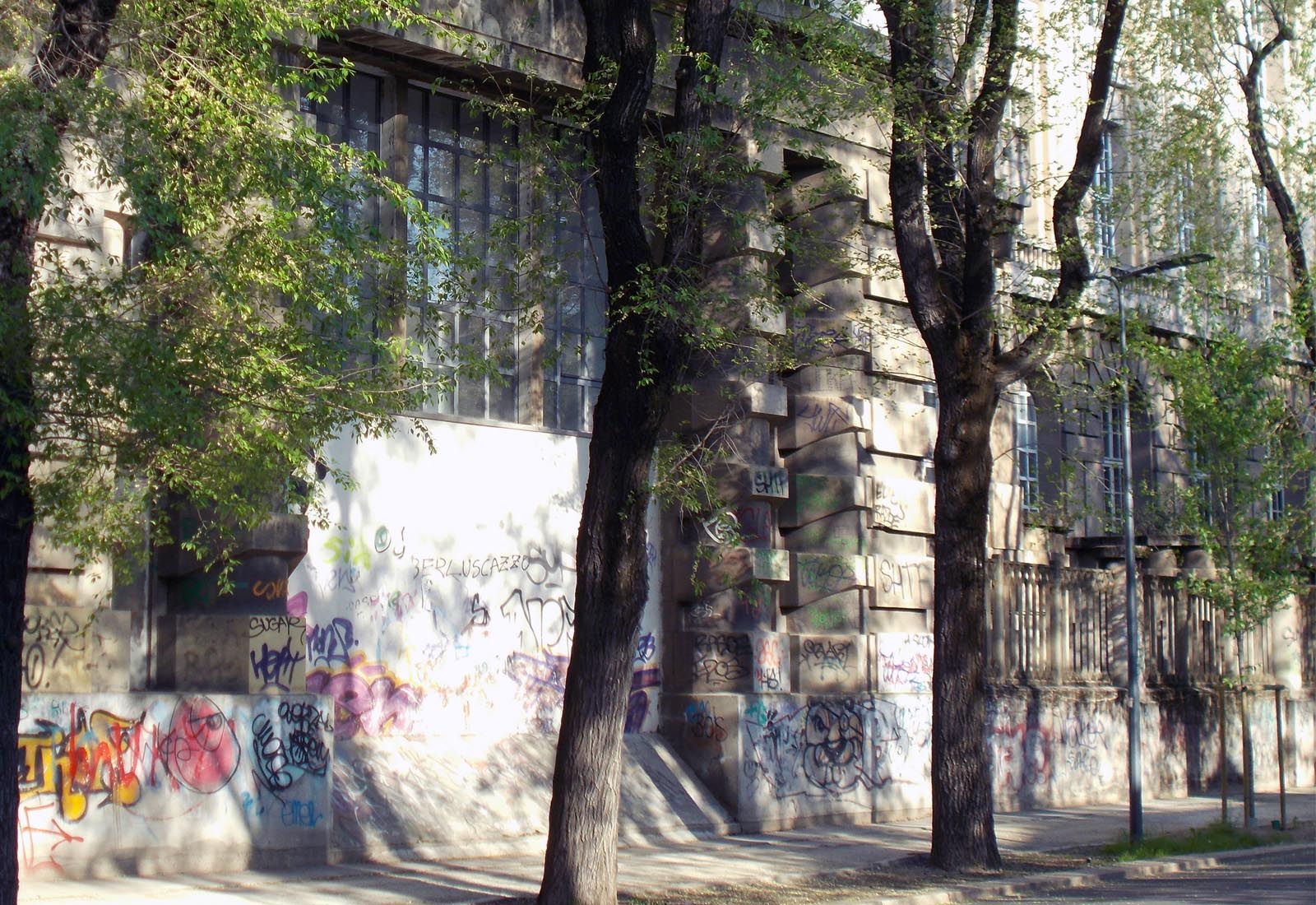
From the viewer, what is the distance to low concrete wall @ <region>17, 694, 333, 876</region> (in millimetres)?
11766

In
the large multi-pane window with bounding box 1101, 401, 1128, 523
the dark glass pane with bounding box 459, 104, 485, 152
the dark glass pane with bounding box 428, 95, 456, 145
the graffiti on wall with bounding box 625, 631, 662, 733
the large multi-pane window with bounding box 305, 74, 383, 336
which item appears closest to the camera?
the large multi-pane window with bounding box 305, 74, 383, 336

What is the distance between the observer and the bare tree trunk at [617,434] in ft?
35.8

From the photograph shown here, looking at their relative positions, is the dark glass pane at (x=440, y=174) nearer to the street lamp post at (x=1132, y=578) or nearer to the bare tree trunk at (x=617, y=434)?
the bare tree trunk at (x=617, y=434)

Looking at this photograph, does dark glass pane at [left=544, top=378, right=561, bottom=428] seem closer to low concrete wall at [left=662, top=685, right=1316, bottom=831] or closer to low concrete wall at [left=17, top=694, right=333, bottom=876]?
low concrete wall at [left=662, top=685, right=1316, bottom=831]

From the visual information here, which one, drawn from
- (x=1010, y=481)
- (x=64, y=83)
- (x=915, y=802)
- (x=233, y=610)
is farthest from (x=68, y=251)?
(x=1010, y=481)

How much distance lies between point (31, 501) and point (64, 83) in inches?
94.6

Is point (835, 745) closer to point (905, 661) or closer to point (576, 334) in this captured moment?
point (905, 661)

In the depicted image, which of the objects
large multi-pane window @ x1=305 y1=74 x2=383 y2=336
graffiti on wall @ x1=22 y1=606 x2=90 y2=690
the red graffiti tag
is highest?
large multi-pane window @ x1=305 y1=74 x2=383 y2=336

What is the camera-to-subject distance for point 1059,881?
14008 millimetres

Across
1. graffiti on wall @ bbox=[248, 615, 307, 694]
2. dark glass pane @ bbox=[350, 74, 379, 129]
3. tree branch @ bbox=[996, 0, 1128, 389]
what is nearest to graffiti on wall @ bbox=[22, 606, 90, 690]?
graffiti on wall @ bbox=[248, 615, 307, 694]

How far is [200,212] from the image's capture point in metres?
9.54

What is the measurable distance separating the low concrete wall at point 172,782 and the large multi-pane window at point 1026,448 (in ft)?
45.1

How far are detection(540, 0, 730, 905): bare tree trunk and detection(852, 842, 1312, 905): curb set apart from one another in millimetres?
2769

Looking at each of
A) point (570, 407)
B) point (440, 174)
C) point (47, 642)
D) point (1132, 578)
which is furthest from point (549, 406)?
point (1132, 578)
